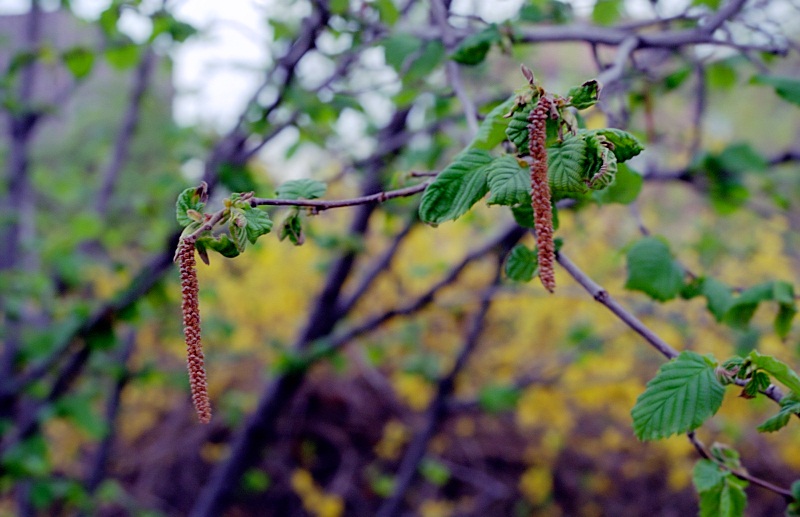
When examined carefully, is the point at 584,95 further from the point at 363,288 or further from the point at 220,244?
the point at 363,288

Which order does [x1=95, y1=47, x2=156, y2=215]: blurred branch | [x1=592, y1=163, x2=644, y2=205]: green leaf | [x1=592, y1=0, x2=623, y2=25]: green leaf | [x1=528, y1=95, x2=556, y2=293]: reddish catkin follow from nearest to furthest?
[x1=528, y1=95, x2=556, y2=293]: reddish catkin
[x1=592, y1=163, x2=644, y2=205]: green leaf
[x1=592, y1=0, x2=623, y2=25]: green leaf
[x1=95, y1=47, x2=156, y2=215]: blurred branch

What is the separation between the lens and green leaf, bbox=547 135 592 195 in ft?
2.42

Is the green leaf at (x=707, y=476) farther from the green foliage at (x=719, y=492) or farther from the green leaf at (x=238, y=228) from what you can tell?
the green leaf at (x=238, y=228)

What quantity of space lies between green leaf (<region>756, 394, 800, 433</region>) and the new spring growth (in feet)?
1.14

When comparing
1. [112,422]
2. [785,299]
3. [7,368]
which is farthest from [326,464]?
[785,299]

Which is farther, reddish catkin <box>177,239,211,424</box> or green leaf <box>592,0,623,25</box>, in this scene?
green leaf <box>592,0,623,25</box>

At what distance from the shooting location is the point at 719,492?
36.2 inches

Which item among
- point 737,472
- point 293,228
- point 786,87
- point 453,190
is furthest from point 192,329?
point 786,87

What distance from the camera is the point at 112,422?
11.6 ft

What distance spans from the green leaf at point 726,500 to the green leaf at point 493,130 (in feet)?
1.94

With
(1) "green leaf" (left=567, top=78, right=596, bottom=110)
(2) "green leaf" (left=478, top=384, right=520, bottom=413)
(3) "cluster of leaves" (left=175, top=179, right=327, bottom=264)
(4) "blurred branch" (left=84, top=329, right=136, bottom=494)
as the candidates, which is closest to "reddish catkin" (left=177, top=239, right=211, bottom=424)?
(3) "cluster of leaves" (left=175, top=179, right=327, bottom=264)

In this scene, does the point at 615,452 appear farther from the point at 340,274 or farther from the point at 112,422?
the point at 112,422

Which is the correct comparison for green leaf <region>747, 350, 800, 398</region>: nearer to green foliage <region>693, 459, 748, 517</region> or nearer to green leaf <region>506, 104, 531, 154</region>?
green foliage <region>693, 459, 748, 517</region>

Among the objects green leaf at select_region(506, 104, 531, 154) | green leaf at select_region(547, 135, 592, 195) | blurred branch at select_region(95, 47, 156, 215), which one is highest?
green leaf at select_region(506, 104, 531, 154)
